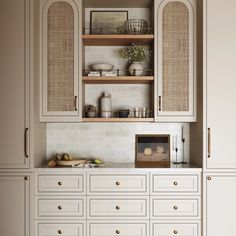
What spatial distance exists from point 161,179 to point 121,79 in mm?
944

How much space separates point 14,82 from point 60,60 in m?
0.45

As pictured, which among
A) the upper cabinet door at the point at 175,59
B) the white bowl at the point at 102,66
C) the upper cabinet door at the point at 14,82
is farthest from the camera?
the white bowl at the point at 102,66

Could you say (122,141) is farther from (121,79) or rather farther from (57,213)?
(57,213)

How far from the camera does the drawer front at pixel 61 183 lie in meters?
2.76

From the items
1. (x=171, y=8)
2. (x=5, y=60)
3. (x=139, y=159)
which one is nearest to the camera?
(x=5, y=60)

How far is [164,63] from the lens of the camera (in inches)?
114

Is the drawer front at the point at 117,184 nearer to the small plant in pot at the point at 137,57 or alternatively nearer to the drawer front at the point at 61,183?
the drawer front at the point at 61,183

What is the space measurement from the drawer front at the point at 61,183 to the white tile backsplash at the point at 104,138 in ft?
1.59

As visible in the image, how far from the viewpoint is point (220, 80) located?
8.98 ft

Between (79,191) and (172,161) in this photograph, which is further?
(172,161)

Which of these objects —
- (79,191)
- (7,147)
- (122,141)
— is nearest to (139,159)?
(122,141)

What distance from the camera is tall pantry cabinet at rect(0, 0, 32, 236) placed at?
272cm

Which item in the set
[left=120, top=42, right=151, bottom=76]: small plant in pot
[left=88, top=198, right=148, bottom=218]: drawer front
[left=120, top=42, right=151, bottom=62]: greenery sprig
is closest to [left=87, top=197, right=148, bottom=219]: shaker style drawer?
[left=88, top=198, right=148, bottom=218]: drawer front

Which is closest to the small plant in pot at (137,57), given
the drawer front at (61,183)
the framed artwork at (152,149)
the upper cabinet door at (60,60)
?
the upper cabinet door at (60,60)
